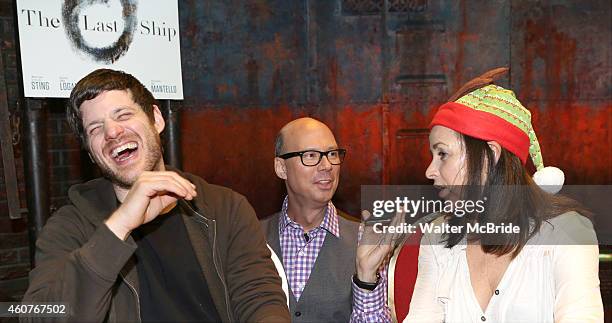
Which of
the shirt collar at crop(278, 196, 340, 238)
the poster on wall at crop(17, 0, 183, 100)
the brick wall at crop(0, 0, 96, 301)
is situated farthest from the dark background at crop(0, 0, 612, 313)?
the shirt collar at crop(278, 196, 340, 238)

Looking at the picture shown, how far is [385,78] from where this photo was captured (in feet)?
13.0

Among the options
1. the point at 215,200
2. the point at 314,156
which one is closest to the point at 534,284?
→ the point at 215,200

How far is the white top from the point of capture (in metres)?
1.68

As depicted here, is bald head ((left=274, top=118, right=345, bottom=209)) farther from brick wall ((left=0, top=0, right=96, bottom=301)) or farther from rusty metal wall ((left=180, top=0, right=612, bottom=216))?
brick wall ((left=0, top=0, right=96, bottom=301))

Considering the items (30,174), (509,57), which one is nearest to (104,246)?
(30,174)

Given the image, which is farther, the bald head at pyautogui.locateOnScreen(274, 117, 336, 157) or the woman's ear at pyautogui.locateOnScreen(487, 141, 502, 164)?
the bald head at pyautogui.locateOnScreen(274, 117, 336, 157)

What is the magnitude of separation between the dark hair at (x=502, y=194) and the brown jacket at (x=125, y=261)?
2.14 feet

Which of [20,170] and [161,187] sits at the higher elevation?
[161,187]

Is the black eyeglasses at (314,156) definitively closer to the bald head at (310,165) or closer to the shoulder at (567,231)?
the bald head at (310,165)

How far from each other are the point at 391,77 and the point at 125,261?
9.23 ft

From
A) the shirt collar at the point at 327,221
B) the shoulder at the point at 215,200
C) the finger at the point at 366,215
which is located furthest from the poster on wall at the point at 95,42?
the finger at the point at 366,215

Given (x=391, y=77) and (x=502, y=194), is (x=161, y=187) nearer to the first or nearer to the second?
(x=502, y=194)

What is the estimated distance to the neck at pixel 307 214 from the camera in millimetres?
2564

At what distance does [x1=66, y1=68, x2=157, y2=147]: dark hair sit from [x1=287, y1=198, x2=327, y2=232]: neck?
37.6 inches
